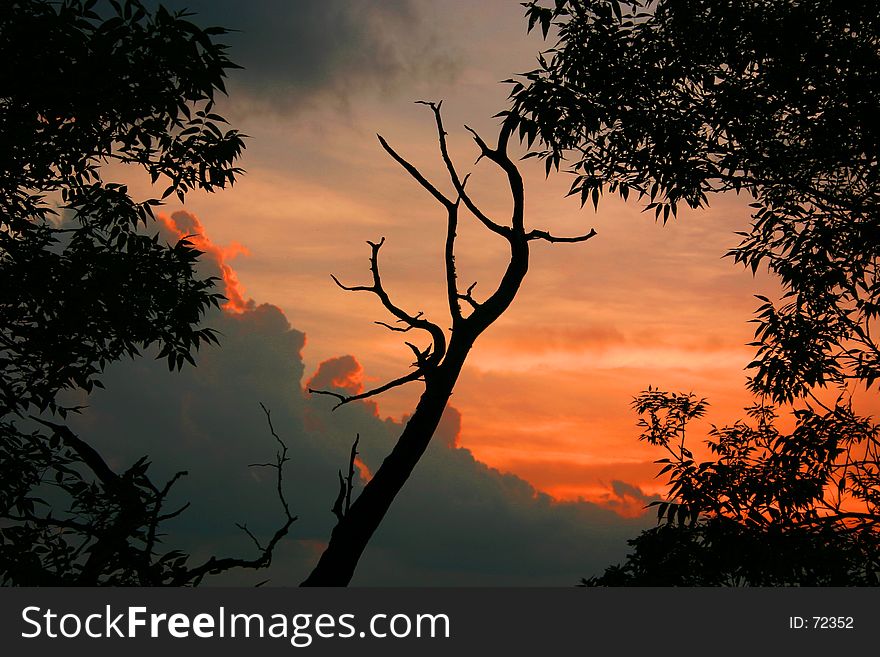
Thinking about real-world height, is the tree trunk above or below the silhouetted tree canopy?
below

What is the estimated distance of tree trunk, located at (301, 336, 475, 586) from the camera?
7969mm

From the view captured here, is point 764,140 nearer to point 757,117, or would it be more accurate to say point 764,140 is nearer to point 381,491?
point 757,117

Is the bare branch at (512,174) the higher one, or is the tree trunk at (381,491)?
the bare branch at (512,174)

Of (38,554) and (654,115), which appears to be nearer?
(38,554)

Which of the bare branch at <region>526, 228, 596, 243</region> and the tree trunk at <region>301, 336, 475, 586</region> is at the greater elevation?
the bare branch at <region>526, 228, 596, 243</region>

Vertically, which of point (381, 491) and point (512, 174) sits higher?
point (512, 174)

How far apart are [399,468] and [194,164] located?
5.29 m

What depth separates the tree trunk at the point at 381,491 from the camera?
7.97 meters

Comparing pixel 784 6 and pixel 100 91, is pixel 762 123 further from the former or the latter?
pixel 100 91

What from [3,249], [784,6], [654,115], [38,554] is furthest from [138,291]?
[784,6]

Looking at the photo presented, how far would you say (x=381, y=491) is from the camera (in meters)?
8.12

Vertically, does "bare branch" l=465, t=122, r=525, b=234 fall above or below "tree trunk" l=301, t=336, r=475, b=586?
above

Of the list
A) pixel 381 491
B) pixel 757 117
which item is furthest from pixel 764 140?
pixel 381 491

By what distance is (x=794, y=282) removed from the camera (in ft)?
→ 34.5
